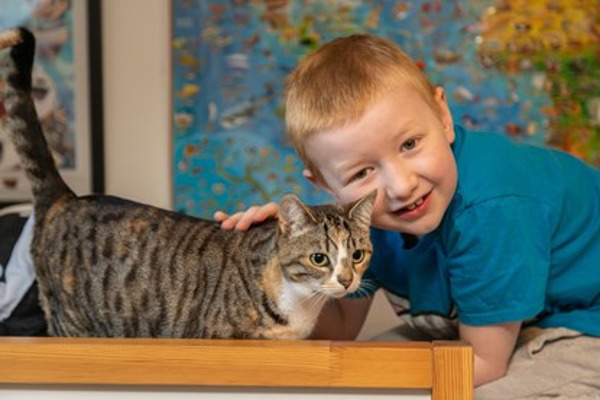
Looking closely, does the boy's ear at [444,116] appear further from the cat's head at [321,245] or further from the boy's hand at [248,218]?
the boy's hand at [248,218]

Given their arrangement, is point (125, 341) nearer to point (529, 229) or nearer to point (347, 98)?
point (347, 98)

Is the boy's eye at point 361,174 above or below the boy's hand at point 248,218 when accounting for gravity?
above

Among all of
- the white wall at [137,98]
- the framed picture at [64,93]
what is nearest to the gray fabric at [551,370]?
the white wall at [137,98]

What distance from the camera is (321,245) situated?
1146mm

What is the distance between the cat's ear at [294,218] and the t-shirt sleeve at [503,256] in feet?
0.68

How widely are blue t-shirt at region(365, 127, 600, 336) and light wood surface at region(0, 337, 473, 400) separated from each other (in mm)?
264

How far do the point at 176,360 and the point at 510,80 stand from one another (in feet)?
5.08

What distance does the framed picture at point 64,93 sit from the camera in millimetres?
2271

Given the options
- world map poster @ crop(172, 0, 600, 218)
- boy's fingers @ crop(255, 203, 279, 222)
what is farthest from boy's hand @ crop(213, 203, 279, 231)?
world map poster @ crop(172, 0, 600, 218)

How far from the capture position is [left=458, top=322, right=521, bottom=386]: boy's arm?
46.1 inches

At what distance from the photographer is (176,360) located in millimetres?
889

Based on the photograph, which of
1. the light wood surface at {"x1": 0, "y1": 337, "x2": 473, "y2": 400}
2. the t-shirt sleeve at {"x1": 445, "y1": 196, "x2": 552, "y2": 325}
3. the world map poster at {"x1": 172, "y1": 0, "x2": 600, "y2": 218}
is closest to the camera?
the light wood surface at {"x1": 0, "y1": 337, "x2": 473, "y2": 400}

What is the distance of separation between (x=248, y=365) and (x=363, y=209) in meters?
0.33

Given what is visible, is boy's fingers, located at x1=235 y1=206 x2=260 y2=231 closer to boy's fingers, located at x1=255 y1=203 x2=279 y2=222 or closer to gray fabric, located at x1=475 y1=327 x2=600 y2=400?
boy's fingers, located at x1=255 y1=203 x2=279 y2=222
